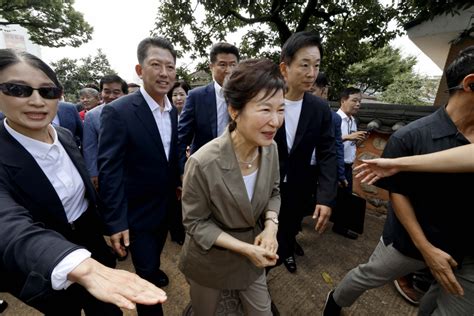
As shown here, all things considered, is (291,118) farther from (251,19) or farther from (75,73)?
(75,73)

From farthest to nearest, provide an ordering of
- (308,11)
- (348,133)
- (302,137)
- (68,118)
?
(308,11) → (348,133) → (68,118) → (302,137)

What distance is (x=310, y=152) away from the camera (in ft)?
7.67

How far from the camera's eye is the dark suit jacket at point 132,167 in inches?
71.6

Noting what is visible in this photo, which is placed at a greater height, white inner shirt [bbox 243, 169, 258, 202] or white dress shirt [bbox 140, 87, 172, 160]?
white dress shirt [bbox 140, 87, 172, 160]

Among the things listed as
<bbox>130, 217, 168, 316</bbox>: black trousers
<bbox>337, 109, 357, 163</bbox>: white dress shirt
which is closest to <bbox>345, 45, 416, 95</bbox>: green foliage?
<bbox>337, 109, 357, 163</bbox>: white dress shirt

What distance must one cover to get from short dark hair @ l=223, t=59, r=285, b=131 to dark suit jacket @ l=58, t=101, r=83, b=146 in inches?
104

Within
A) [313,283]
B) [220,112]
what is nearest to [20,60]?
[220,112]

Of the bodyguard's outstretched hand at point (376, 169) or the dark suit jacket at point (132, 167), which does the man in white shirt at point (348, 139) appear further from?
the dark suit jacket at point (132, 167)

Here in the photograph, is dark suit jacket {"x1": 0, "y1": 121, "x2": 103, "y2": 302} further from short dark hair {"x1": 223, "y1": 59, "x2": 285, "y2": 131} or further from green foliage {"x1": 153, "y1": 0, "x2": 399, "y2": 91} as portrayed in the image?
green foliage {"x1": 153, "y1": 0, "x2": 399, "y2": 91}

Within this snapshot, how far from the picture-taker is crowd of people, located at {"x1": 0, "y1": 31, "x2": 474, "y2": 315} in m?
1.12

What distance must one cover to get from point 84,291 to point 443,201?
238 cm

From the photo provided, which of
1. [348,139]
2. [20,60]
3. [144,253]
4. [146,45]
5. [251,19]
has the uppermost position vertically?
[251,19]

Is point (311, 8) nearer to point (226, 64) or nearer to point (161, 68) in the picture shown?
point (226, 64)

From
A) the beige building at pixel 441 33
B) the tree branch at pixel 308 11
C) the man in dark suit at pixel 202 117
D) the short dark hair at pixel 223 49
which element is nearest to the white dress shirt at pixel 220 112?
the man in dark suit at pixel 202 117
